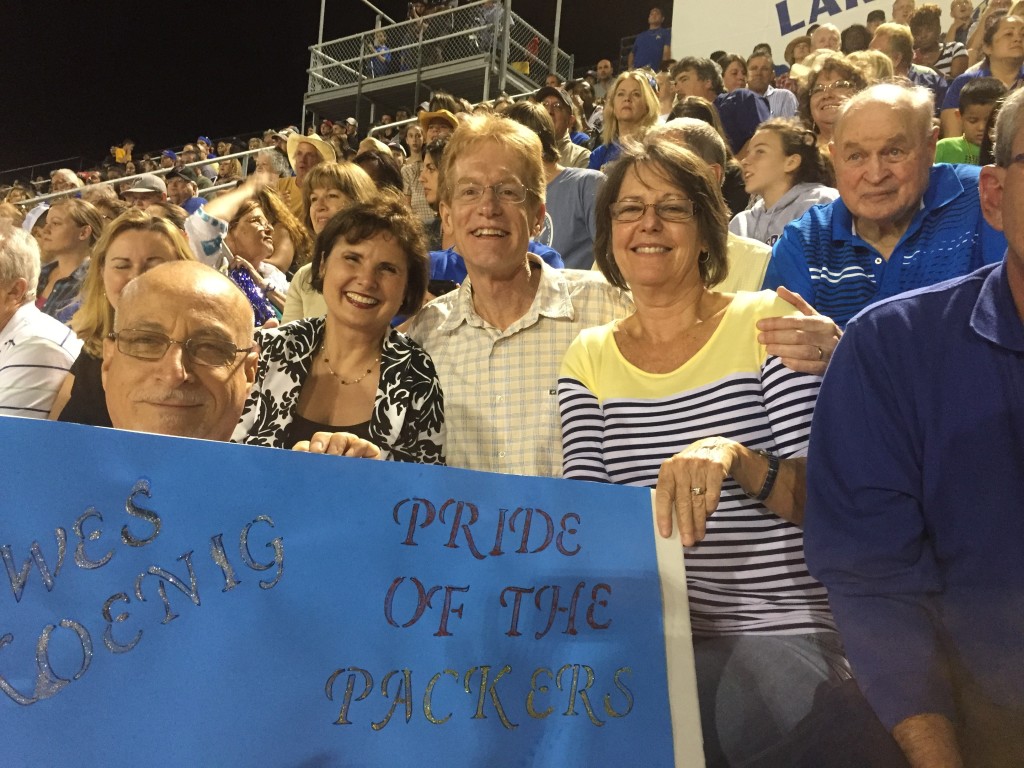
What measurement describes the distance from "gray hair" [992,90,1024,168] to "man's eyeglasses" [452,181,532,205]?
1243 mm

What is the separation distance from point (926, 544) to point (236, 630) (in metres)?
0.91

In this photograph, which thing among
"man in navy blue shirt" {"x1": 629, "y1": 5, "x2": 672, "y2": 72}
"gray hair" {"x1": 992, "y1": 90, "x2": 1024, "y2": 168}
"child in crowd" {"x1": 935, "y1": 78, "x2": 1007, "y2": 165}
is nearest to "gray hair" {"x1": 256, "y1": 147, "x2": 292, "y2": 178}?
"man in navy blue shirt" {"x1": 629, "y1": 5, "x2": 672, "y2": 72}

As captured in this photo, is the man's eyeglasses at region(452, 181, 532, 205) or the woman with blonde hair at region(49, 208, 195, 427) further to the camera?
the woman with blonde hair at region(49, 208, 195, 427)

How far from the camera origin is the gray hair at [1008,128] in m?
1.19

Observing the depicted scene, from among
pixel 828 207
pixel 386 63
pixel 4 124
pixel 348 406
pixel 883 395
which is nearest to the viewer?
pixel 883 395

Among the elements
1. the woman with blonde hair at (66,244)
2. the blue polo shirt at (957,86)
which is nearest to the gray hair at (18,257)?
the woman with blonde hair at (66,244)

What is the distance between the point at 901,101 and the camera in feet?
7.79

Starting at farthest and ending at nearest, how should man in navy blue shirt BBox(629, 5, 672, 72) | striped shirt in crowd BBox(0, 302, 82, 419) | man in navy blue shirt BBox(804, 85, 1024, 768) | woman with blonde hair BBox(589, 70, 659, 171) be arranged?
man in navy blue shirt BBox(629, 5, 672, 72) → woman with blonde hair BBox(589, 70, 659, 171) → striped shirt in crowd BBox(0, 302, 82, 419) → man in navy blue shirt BBox(804, 85, 1024, 768)

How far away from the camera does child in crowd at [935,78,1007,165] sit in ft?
13.2

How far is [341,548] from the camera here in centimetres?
114

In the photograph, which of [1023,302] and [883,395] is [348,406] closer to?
[883,395]

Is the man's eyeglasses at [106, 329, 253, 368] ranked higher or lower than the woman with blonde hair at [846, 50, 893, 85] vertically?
lower

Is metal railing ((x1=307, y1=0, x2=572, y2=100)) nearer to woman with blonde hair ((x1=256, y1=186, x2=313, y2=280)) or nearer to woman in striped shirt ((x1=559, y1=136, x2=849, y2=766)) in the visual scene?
woman with blonde hair ((x1=256, y1=186, x2=313, y2=280))

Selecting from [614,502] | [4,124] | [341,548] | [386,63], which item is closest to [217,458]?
[341,548]
